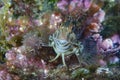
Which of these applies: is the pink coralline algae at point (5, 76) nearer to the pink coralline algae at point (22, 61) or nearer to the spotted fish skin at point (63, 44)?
the pink coralline algae at point (22, 61)

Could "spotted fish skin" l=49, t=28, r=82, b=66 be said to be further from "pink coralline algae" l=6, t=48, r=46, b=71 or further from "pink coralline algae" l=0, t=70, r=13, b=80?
"pink coralline algae" l=0, t=70, r=13, b=80

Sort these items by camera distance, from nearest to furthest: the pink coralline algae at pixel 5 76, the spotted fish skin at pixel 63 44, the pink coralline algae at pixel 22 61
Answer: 1. the spotted fish skin at pixel 63 44
2. the pink coralline algae at pixel 22 61
3. the pink coralline algae at pixel 5 76

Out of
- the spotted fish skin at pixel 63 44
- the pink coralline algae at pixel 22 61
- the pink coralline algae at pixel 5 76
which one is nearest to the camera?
the spotted fish skin at pixel 63 44

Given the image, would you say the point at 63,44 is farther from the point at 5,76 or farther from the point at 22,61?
the point at 5,76

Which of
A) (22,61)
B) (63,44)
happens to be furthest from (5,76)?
(63,44)

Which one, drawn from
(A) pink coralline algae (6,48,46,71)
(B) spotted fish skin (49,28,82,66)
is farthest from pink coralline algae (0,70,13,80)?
(B) spotted fish skin (49,28,82,66)

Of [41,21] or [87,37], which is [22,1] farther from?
[87,37]

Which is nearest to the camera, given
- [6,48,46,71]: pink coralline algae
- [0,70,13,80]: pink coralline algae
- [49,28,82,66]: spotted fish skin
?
[49,28,82,66]: spotted fish skin

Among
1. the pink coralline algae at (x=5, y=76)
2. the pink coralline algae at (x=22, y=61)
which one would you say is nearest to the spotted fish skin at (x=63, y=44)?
the pink coralline algae at (x=22, y=61)

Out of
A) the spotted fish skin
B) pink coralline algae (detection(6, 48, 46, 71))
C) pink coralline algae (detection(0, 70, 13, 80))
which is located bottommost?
pink coralline algae (detection(0, 70, 13, 80))

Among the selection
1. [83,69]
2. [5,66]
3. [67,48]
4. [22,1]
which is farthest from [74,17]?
[5,66]

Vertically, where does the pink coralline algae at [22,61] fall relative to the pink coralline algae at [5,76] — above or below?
above
